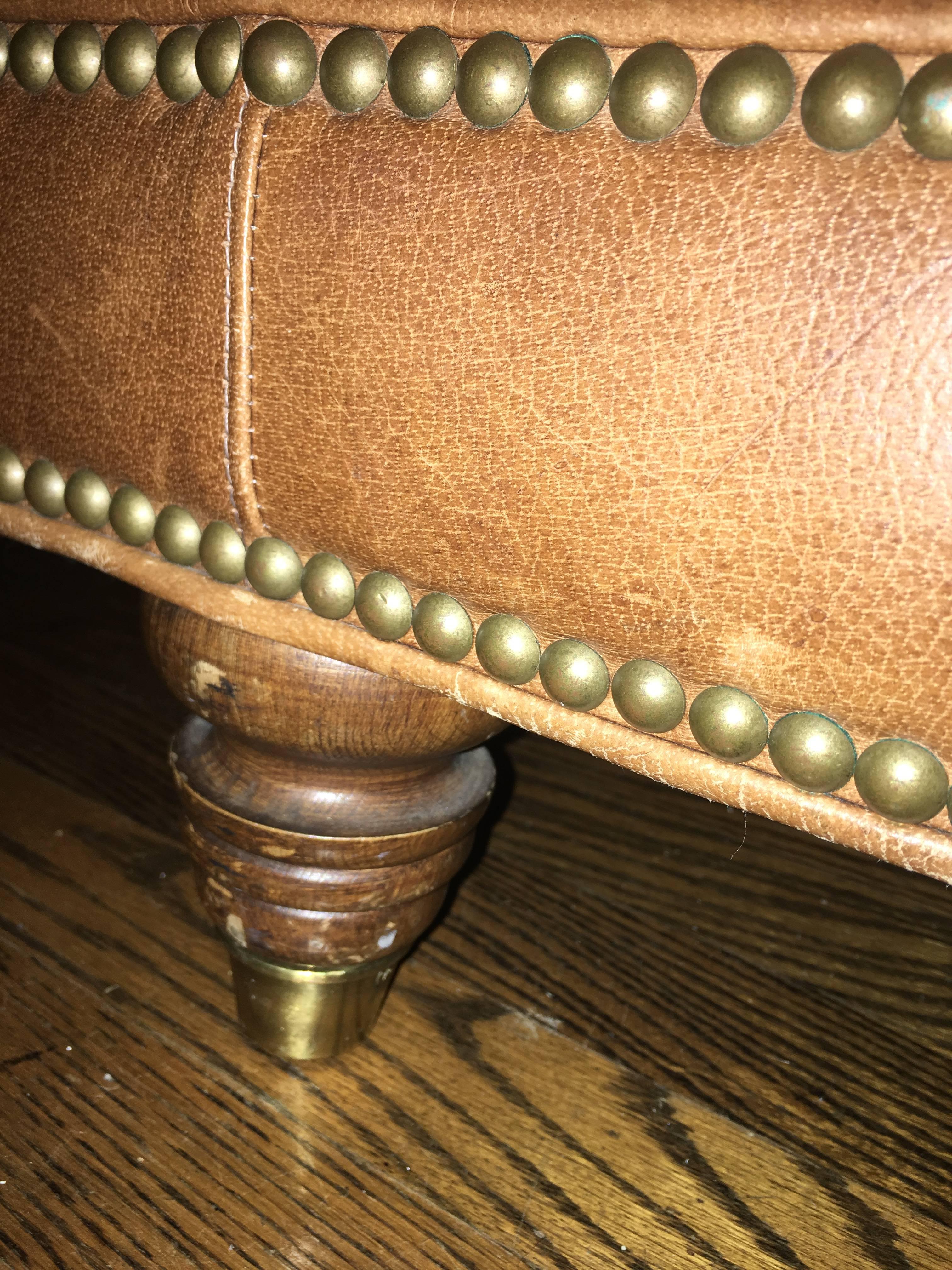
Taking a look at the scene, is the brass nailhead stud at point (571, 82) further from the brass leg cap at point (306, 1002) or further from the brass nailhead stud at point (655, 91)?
the brass leg cap at point (306, 1002)

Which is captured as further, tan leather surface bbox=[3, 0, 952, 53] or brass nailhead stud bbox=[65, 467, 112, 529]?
brass nailhead stud bbox=[65, 467, 112, 529]

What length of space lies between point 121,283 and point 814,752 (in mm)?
240

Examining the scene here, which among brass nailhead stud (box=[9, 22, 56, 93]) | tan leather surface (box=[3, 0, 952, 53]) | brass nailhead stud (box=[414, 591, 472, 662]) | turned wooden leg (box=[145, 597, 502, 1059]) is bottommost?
turned wooden leg (box=[145, 597, 502, 1059])

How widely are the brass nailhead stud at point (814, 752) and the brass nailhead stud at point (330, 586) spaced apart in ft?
0.43

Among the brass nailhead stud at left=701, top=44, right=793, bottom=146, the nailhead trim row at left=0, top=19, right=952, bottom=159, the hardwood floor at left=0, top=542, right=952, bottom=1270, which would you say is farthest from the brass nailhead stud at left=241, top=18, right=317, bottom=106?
the hardwood floor at left=0, top=542, right=952, bottom=1270

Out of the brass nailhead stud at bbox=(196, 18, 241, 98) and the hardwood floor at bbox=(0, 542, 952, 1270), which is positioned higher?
the brass nailhead stud at bbox=(196, 18, 241, 98)

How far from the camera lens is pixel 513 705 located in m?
0.31

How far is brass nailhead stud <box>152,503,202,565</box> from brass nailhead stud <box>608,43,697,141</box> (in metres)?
0.18

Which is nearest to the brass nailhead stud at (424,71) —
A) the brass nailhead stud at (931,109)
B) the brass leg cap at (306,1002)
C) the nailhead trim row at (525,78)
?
the nailhead trim row at (525,78)

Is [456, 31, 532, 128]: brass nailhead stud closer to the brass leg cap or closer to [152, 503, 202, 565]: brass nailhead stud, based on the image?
[152, 503, 202, 565]: brass nailhead stud

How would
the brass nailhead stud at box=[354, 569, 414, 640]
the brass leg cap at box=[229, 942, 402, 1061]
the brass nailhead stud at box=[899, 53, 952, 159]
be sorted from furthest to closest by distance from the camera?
1. the brass leg cap at box=[229, 942, 402, 1061]
2. the brass nailhead stud at box=[354, 569, 414, 640]
3. the brass nailhead stud at box=[899, 53, 952, 159]

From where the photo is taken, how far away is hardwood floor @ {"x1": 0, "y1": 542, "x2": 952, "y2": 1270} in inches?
16.4

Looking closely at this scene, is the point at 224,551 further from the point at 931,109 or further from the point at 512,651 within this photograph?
the point at 931,109

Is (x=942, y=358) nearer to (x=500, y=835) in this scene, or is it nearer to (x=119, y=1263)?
(x=119, y=1263)
